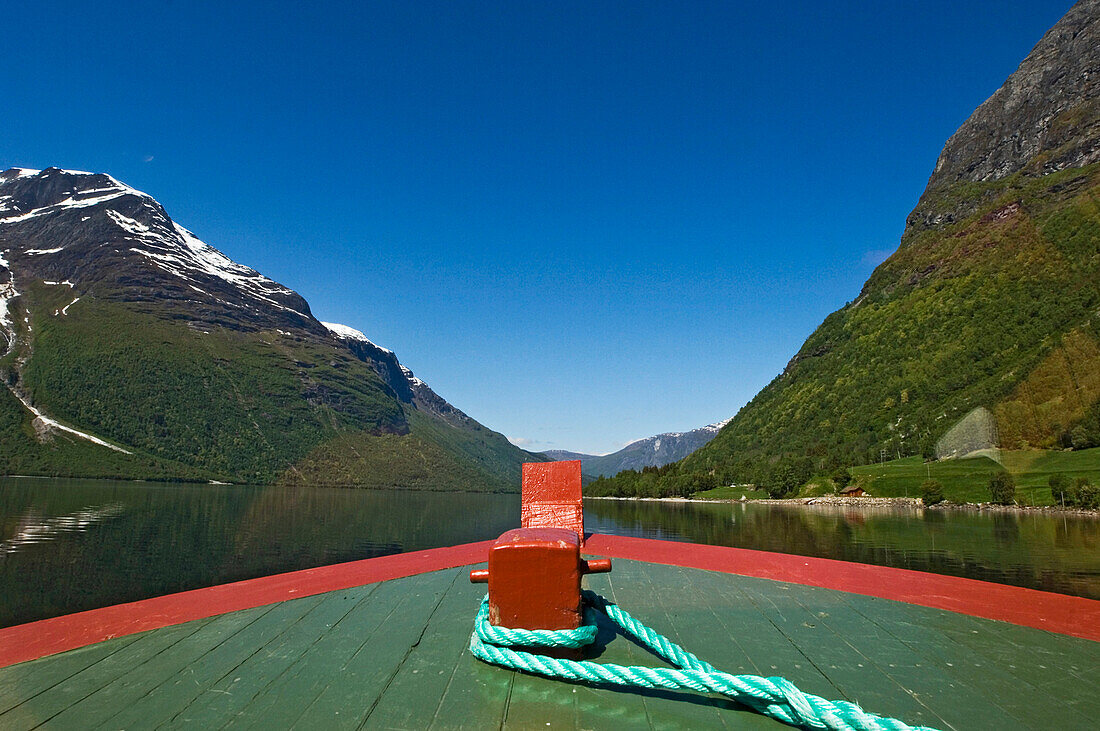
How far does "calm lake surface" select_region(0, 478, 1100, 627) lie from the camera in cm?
3017

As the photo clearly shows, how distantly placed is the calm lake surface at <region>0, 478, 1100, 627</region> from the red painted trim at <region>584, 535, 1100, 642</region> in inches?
1090

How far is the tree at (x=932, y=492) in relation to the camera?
9081 centimetres

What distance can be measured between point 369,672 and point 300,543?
53.9 meters

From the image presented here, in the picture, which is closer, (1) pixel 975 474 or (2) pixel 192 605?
(2) pixel 192 605

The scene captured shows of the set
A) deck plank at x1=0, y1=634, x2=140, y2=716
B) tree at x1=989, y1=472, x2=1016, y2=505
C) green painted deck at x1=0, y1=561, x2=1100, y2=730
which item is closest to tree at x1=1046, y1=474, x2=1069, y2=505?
tree at x1=989, y1=472, x2=1016, y2=505

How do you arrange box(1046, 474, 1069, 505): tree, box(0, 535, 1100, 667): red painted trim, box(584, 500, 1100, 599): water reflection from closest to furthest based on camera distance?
box(0, 535, 1100, 667): red painted trim
box(584, 500, 1100, 599): water reflection
box(1046, 474, 1069, 505): tree

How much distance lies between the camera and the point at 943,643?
3.80 meters

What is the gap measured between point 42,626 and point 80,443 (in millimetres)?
205313

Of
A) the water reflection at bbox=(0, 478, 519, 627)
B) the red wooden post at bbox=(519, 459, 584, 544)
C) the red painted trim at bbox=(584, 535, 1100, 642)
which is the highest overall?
the red wooden post at bbox=(519, 459, 584, 544)

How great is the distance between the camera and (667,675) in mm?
2586

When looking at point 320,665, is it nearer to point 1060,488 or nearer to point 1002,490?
point 1060,488

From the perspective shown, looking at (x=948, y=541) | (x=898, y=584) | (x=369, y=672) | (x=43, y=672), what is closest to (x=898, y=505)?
(x=948, y=541)

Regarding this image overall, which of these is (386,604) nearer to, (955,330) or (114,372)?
(955,330)

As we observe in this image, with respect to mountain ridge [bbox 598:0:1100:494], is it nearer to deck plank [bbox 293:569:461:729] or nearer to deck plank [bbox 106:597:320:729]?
deck plank [bbox 293:569:461:729]
